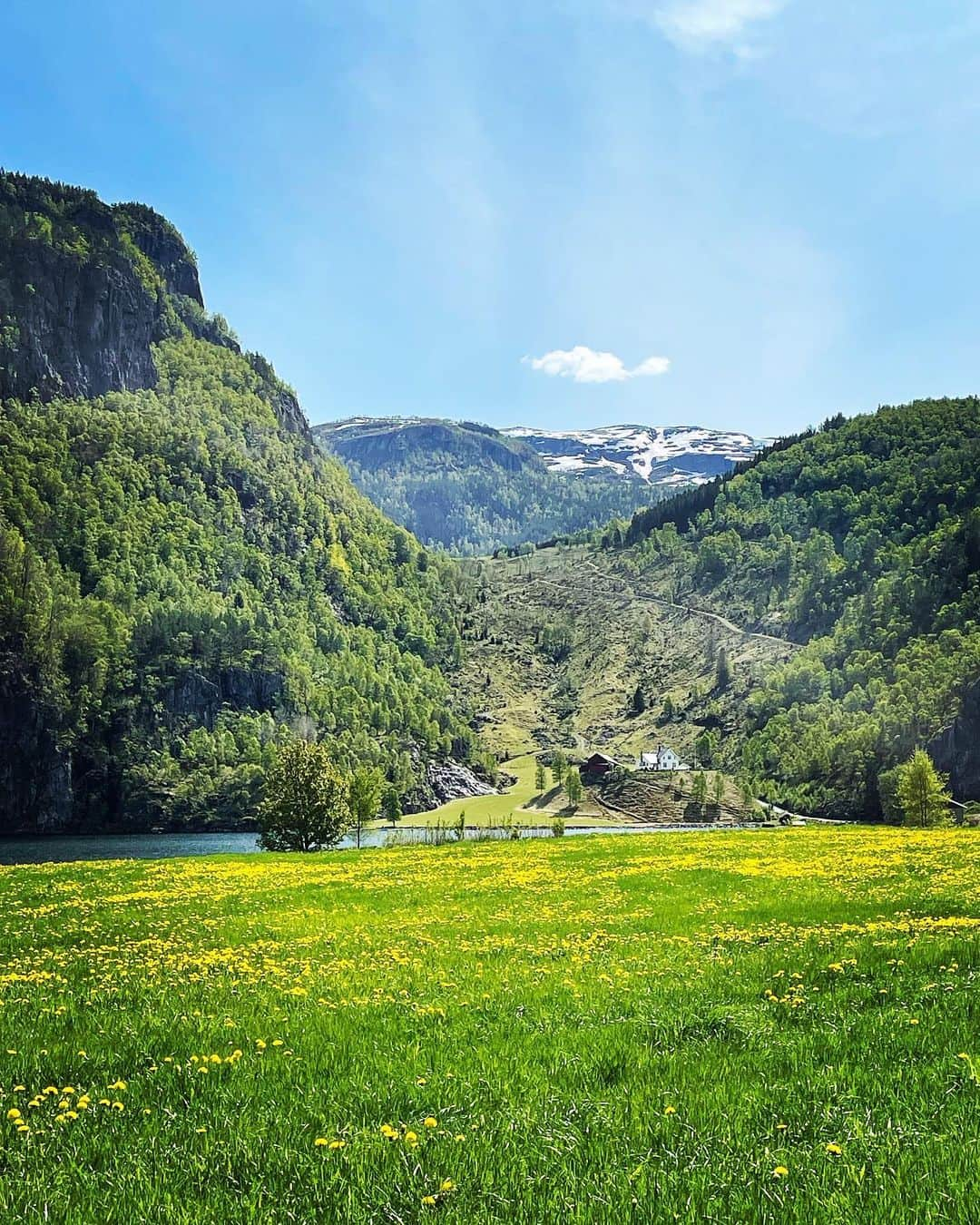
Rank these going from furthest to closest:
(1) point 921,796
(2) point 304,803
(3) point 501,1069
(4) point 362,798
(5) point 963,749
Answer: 1. (5) point 963,749
2. (4) point 362,798
3. (1) point 921,796
4. (2) point 304,803
5. (3) point 501,1069

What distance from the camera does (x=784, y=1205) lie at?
225 inches

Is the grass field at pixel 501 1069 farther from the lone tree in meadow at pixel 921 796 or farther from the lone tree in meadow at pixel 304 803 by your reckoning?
the lone tree in meadow at pixel 921 796

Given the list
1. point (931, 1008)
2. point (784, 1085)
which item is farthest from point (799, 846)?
point (784, 1085)

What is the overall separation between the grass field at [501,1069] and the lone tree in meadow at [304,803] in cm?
5749

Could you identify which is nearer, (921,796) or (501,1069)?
(501,1069)

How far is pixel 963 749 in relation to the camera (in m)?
184

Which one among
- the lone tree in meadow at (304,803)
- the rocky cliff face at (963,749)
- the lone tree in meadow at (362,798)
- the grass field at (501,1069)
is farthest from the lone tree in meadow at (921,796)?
the grass field at (501,1069)

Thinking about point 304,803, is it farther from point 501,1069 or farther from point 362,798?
point 501,1069

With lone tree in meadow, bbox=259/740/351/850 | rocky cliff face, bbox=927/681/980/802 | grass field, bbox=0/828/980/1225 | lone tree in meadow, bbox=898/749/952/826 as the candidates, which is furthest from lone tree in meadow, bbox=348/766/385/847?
rocky cliff face, bbox=927/681/980/802

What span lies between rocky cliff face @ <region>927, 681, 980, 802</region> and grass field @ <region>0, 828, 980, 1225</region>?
186m

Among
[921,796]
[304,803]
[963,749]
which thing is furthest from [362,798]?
[963,749]

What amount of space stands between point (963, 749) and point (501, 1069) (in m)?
206

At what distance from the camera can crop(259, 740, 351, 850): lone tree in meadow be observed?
78000mm

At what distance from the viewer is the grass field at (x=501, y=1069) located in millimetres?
6066
